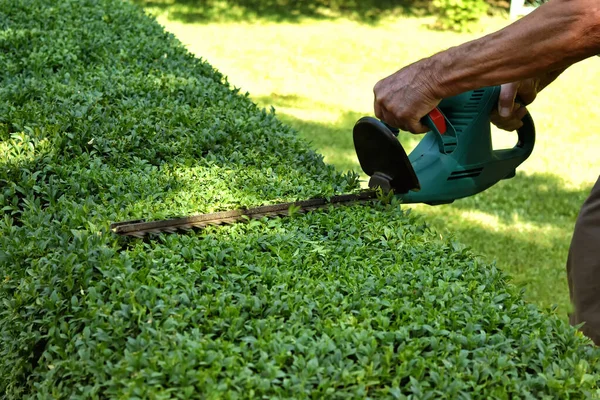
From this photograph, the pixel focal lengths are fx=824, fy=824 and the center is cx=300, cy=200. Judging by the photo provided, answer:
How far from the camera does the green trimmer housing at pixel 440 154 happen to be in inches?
122

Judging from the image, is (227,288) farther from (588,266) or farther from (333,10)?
(333,10)

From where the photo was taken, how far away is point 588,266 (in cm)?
357

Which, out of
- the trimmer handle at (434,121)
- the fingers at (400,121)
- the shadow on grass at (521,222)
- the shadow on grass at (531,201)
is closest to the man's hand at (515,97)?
the trimmer handle at (434,121)

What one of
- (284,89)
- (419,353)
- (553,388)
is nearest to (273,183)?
(419,353)

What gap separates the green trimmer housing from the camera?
309 cm

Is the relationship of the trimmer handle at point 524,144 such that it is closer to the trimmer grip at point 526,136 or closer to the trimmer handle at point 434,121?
the trimmer grip at point 526,136

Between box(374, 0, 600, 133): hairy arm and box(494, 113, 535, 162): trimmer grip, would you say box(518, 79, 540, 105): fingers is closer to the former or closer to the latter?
box(494, 113, 535, 162): trimmer grip

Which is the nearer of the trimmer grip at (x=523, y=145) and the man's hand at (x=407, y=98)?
the man's hand at (x=407, y=98)

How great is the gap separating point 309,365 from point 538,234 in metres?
4.54

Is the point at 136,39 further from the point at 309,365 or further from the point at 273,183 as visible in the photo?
the point at 309,365

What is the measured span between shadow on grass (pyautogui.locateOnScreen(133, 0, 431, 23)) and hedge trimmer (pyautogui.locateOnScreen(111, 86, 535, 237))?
32.9 feet

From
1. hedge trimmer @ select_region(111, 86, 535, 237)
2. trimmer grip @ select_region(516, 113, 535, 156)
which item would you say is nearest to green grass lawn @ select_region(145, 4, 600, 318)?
hedge trimmer @ select_region(111, 86, 535, 237)

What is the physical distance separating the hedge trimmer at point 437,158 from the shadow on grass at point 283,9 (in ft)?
32.9

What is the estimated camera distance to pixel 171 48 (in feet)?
17.1
